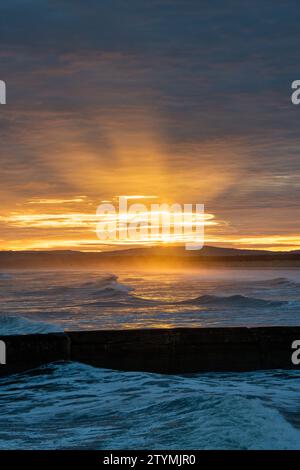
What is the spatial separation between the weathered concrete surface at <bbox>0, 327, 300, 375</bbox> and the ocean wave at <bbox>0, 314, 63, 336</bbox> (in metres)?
8.18

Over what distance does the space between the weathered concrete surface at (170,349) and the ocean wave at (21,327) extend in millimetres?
8181

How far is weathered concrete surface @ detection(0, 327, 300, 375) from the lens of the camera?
12398 millimetres

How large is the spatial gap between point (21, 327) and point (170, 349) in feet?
38.8

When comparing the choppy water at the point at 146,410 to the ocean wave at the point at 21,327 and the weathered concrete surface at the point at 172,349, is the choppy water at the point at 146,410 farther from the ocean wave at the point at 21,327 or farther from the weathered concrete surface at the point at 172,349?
the ocean wave at the point at 21,327

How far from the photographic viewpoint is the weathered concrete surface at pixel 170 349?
12.4 metres

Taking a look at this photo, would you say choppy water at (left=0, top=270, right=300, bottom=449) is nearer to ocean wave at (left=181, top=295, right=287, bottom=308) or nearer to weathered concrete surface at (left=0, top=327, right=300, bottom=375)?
weathered concrete surface at (left=0, top=327, right=300, bottom=375)

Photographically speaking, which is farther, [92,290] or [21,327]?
[92,290]

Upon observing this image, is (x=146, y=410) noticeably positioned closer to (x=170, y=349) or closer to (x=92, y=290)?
(x=170, y=349)

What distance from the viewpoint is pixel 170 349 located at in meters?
12.5

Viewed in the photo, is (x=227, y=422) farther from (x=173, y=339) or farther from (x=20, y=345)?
(x=20, y=345)

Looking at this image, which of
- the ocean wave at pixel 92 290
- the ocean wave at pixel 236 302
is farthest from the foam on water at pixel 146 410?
the ocean wave at pixel 92 290

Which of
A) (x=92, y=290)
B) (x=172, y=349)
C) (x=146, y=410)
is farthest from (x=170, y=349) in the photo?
(x=92, y=290)

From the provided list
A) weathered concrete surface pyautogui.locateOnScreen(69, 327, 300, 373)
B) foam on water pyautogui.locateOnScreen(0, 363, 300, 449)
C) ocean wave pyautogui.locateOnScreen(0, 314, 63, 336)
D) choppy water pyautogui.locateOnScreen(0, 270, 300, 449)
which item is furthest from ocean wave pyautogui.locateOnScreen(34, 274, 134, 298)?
foam on water pyautogui.locateOnScreen(0, 363, 300, 449)
